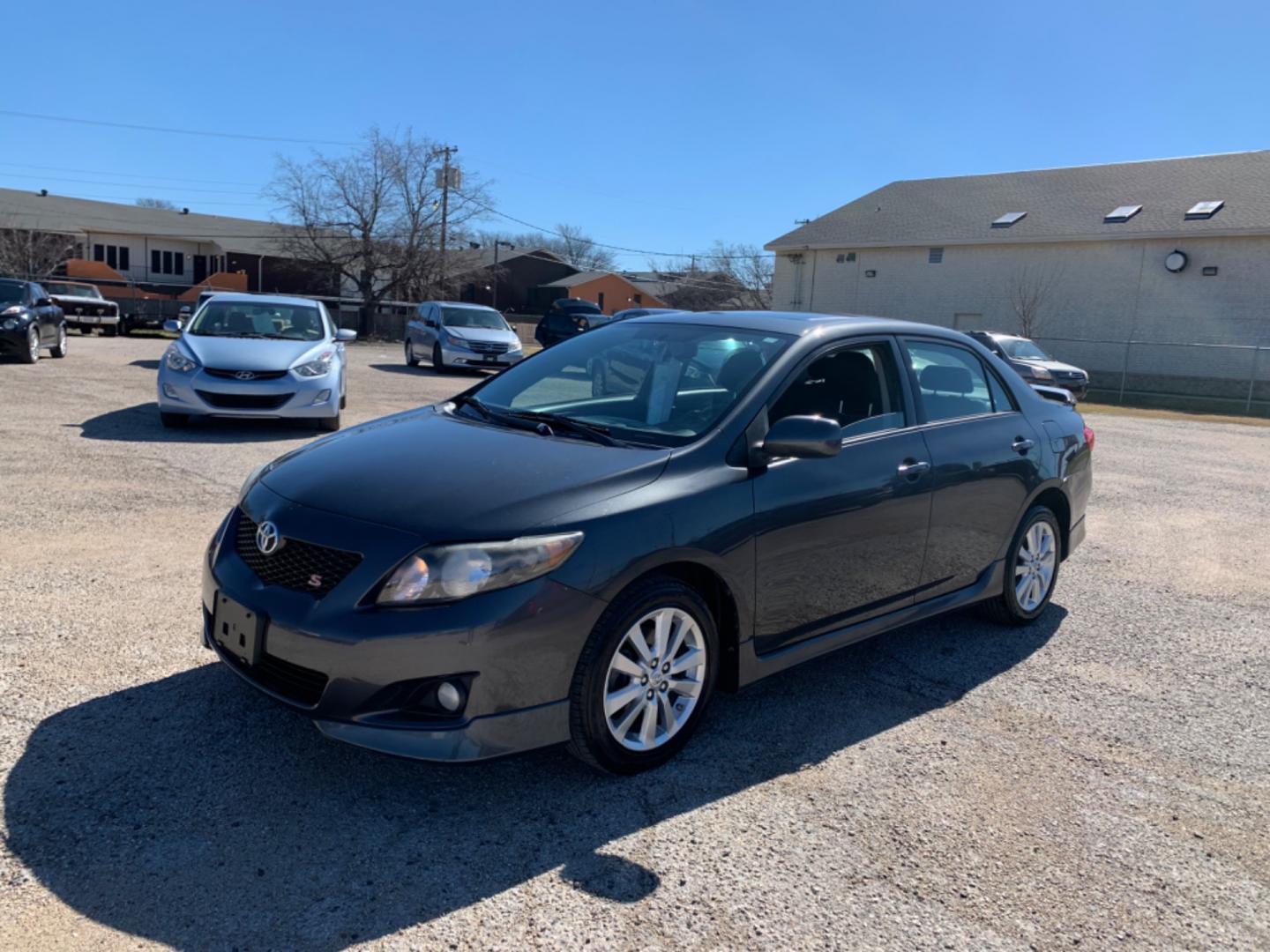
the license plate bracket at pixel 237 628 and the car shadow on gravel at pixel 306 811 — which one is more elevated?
the license plate bracket at pixel 237 628

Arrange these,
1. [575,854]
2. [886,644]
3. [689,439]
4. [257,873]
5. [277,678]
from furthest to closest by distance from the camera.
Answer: [886,644], [689,439], [277,678], [575,854], [257,873]

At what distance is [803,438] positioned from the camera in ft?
12.0

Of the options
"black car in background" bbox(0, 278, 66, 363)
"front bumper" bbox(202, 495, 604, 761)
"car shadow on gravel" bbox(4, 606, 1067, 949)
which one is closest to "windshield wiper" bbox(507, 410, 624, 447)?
"front bumper" bbox(202, 495, 604, 761)

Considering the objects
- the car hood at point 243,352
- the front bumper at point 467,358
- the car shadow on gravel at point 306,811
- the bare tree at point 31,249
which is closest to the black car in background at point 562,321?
the front bumper at point 467,358

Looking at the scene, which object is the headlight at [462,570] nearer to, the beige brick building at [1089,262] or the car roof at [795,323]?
the car roof at [795,323]

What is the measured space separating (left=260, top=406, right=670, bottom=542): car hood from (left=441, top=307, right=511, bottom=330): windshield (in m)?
18.3

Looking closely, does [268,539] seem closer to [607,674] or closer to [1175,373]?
[607,674]

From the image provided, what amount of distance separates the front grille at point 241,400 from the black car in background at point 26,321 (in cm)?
840

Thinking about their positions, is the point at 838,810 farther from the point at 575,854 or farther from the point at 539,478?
the point at 539,478

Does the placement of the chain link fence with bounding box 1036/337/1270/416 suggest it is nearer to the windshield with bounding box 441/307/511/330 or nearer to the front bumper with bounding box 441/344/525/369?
the windshield with bounding box 441/307/511/330

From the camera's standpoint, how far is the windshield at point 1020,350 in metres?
22.5

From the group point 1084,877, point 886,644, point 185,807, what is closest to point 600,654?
point 185,807

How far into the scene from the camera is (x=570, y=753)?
11.3 ft

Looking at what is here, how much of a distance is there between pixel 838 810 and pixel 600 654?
0.98 metres
